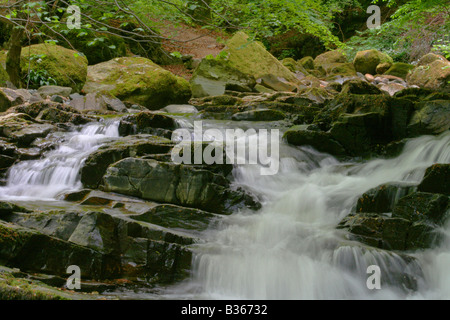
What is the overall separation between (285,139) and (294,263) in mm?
4152

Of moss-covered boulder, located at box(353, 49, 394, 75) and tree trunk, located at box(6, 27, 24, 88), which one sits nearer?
tree trunk, located at box(6, 27, 24, 88)

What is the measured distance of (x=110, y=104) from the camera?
10938mm

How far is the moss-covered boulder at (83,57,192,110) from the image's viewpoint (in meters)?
12.5

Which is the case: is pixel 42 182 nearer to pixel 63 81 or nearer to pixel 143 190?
pixel 143 190

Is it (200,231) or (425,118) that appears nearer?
(200,231)

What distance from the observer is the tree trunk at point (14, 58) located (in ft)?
34.6

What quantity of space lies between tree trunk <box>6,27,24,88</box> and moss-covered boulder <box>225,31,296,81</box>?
8.11 meters

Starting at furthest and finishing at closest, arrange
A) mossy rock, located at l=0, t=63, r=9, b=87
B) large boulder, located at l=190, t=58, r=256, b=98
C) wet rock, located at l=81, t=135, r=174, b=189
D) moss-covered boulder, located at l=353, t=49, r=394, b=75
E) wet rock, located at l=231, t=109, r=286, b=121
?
moss-covered boulder, located at l=353, t=49, r=394, b=75
large boulder, located at l=190, t=58, r=256, b=98
mossy rock, located at l=0, t=63, r=9, b=87
wet rock, located at l=231, t=109, r=286, b=121
wet rock, located at l=81, t=135, r=174, b=189

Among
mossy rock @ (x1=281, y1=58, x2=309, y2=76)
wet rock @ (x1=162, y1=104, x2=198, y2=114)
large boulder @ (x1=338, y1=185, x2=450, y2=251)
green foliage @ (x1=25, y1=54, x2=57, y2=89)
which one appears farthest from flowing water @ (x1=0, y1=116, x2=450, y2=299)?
mossy rock @ (x1=281, y1=58, x2=309, y2=76)

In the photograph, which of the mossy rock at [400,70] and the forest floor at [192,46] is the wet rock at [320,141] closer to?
the mossy rock at [400,70]

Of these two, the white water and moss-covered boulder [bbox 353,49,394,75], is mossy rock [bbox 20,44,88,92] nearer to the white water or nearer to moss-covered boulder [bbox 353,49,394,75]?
the white water

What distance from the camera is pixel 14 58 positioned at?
1098cm

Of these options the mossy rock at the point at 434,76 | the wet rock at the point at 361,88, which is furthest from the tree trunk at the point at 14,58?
the mossy rock at the point at 434,76
